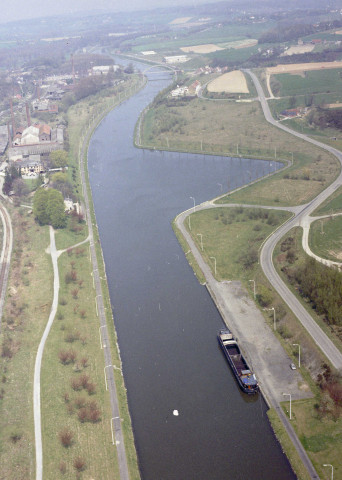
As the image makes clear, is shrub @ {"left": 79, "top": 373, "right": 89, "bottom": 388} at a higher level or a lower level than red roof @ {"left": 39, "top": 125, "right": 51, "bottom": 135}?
lower

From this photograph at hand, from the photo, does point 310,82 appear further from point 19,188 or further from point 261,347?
point 261,347

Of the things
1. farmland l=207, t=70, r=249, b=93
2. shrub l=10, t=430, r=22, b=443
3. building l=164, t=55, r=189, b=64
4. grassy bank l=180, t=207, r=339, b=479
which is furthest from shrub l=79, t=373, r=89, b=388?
building l=164, t=55, r=189, b=64

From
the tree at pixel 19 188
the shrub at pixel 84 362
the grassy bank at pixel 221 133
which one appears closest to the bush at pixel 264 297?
the shrub at pixel 84 362

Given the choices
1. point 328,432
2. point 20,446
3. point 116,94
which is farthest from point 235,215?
point 116,94

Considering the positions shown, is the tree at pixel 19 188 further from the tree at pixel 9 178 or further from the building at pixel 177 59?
the building at pixel 177 59

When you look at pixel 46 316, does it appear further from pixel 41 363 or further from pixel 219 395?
pixel 219 395

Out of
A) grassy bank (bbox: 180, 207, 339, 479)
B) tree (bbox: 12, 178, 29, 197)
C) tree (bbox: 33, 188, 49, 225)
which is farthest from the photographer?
tree (bbox: 12, 178, 29, 197)

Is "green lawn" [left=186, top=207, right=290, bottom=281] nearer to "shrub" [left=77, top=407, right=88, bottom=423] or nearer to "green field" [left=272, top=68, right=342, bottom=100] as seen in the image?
"shrub" [left=77, top=407, right=88, bottom=423]

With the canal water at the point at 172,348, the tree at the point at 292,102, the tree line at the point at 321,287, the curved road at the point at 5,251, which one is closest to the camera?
the canal water at the point at 172,348
